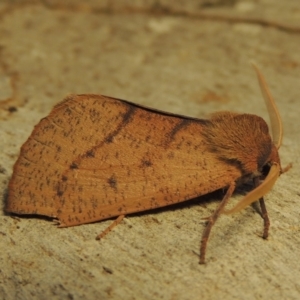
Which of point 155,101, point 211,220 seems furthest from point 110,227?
point 155,101

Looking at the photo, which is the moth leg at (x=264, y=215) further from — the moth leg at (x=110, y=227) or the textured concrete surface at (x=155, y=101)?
the moth leg at (x=110, y=227)

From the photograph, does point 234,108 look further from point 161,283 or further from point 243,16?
point 161,283

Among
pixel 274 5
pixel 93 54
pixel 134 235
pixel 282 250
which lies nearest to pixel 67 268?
pixel 134 235

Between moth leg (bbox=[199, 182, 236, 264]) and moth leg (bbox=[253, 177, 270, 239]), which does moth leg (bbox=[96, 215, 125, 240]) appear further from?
moth leg (bbox=[253, 177, 270, 239])

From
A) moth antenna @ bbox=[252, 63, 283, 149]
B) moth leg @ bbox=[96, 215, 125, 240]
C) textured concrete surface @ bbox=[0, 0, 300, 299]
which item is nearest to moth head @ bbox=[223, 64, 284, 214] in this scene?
moth antenna @ bbox=[252, 63, 283, 149]

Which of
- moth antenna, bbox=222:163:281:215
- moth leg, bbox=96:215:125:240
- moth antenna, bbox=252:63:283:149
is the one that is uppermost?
moth antenna, bbox=252:63:283:149

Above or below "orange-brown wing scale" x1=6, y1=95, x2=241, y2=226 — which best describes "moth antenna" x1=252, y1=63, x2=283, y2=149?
above

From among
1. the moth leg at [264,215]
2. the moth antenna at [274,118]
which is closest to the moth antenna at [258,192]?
the moth leg at [264,215]
